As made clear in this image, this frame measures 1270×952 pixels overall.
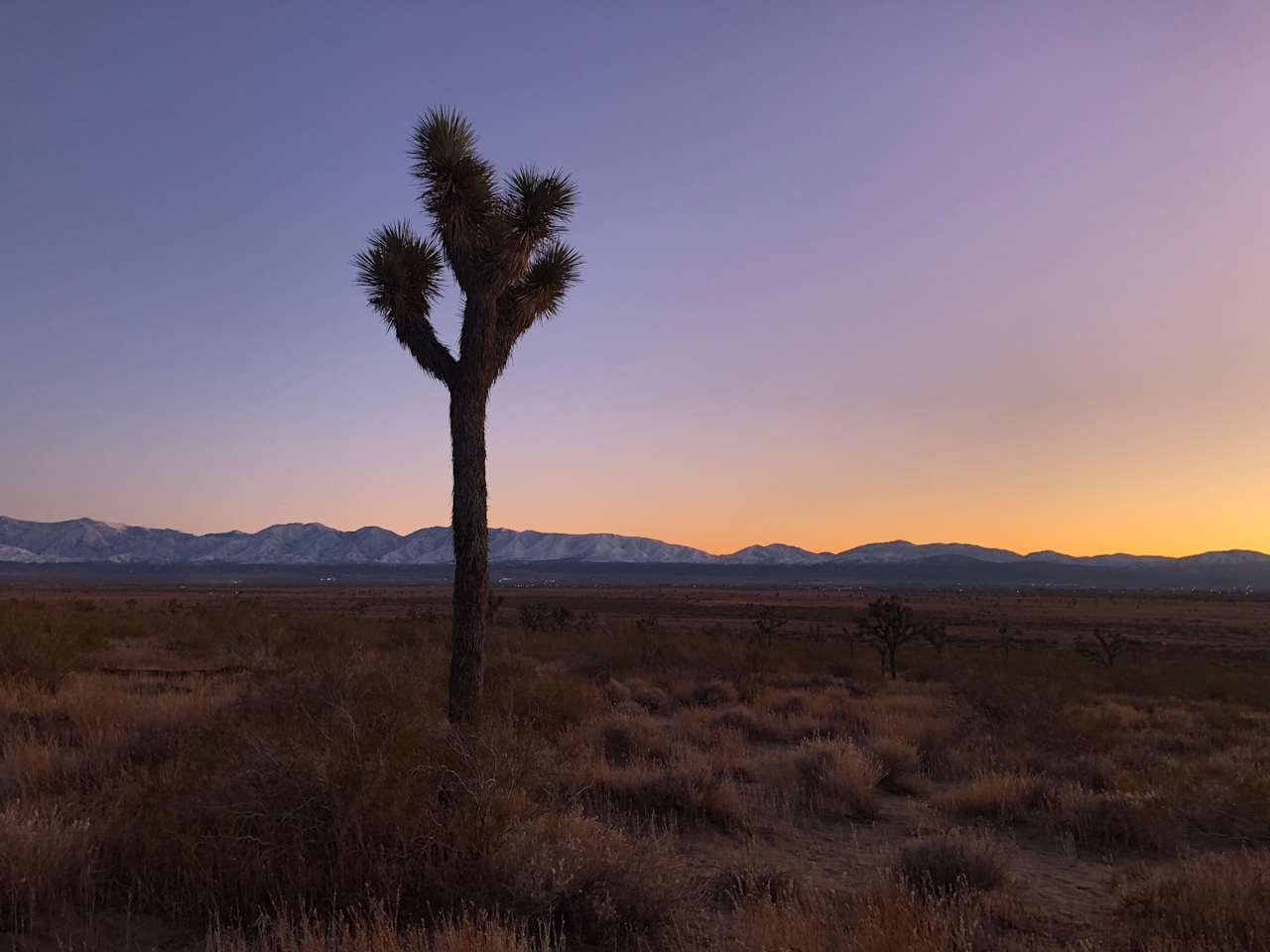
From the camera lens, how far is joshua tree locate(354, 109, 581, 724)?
10.2m

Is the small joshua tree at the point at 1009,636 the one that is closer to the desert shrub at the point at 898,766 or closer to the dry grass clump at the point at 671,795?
the desert shrub at the point at 898,766

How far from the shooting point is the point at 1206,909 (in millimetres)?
5336

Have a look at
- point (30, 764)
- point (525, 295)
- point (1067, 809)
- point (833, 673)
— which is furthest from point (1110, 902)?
point (833, 673)

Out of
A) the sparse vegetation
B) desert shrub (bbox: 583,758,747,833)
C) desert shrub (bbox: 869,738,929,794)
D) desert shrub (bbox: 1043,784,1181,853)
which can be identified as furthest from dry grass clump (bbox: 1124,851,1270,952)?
desert shrub (bbox: 869,738,929,794)

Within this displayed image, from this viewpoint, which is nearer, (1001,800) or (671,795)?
(671,795)

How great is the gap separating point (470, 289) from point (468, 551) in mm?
3779

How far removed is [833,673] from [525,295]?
669 inches

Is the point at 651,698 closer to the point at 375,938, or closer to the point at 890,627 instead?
the point at 890,627

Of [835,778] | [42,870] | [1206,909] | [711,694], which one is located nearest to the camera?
[42,870]

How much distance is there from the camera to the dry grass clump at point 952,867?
21.0 feet

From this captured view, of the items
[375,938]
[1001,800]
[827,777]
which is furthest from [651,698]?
[375,938]

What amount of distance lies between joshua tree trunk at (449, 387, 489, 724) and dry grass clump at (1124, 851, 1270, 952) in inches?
277

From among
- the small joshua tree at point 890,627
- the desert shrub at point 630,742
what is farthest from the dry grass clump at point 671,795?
the small joshua tree at point 890,627

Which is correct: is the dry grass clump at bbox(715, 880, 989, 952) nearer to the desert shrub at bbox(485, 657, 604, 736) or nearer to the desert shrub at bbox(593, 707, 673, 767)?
the desert shrub at bbox(593, 707, 673, 767)
